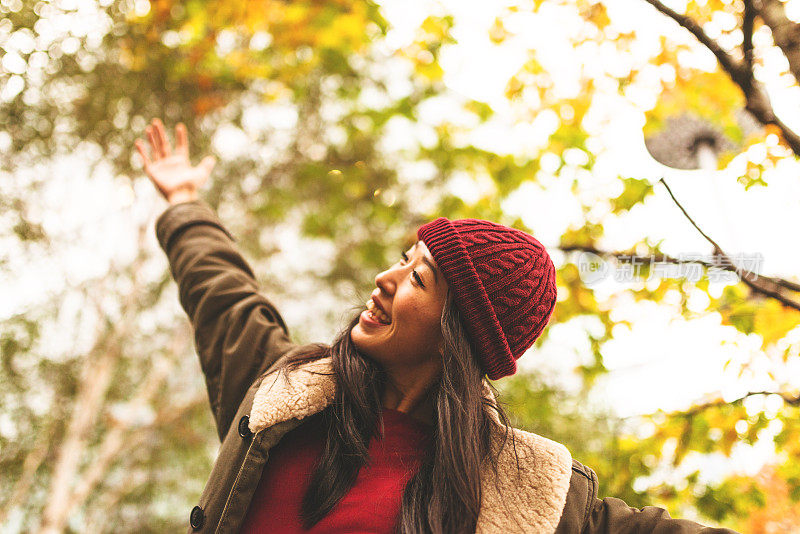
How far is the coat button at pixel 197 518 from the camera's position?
1.64 metres

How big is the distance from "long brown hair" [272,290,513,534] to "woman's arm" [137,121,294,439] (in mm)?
193

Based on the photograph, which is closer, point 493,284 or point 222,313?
point 493,284

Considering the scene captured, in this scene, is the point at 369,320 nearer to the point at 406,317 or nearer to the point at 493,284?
the point at 406,317

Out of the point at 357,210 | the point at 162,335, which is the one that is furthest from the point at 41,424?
the point at 357,210

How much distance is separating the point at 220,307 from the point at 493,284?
100cm

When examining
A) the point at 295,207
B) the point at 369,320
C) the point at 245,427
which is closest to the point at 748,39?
the point at 369,320

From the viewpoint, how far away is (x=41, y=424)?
681 centimetres

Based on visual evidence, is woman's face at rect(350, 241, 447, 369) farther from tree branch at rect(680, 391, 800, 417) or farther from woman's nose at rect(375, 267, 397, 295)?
tree branch at rect(680, 391, 800, 417)

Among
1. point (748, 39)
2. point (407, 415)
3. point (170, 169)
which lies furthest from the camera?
point (170, 169)

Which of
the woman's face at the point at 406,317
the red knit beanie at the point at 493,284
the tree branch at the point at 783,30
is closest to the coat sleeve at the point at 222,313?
the woman's face at the point at 406,317

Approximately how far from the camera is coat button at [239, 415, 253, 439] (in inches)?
Answer: 66.6

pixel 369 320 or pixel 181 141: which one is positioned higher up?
pixel 181 141

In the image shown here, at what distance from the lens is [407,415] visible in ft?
6.30

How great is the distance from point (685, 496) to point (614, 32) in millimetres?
2532
